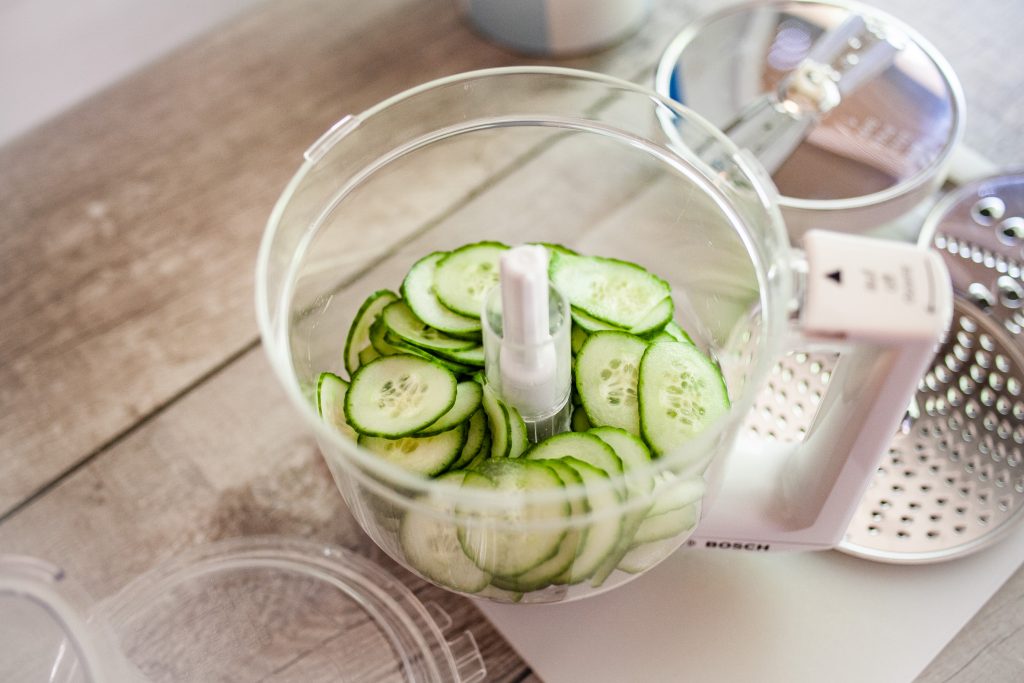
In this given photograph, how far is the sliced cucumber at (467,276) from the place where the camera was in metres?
0.50

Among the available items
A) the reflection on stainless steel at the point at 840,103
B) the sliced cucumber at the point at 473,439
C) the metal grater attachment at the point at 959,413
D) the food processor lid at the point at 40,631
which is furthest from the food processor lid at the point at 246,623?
the reflection on stainless steel at the point at 840,103

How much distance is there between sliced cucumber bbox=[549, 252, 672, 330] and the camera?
1.64ft

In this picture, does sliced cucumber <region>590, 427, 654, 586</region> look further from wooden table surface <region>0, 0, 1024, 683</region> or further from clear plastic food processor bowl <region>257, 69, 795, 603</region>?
wooden table surface <region>0, 0, 1024, 683</region>

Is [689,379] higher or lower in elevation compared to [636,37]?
lower

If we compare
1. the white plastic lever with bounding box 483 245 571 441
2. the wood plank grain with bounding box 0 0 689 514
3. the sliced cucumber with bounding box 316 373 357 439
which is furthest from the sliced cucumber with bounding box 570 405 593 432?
the wood plank grain with bounding box 0 0 689 514

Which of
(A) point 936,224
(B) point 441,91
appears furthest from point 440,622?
(A) point 936,224

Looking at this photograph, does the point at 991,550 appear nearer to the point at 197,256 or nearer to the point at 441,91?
the point at 441,91

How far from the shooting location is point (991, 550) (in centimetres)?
52

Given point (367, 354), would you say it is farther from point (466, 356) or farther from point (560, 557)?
point (560, 557)

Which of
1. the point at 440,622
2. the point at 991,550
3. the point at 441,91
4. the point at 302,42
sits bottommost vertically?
the point at 991,550

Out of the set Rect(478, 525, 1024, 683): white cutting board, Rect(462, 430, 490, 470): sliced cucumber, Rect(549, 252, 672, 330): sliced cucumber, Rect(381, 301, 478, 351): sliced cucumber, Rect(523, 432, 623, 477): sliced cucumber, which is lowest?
Rect(478, 525, 1024, 683): white cutting board

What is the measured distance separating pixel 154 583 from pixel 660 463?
314 mm

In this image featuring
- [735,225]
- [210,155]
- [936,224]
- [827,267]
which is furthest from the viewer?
[210,155]

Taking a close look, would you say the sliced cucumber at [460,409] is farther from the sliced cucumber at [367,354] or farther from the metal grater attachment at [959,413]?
the metal grater attachment at [959,413]
